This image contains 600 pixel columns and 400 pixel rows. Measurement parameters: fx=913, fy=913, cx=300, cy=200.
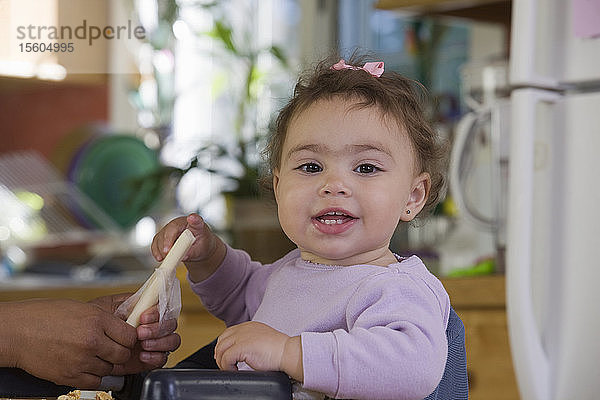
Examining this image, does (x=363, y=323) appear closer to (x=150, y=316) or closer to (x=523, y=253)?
(x=150, y=316)

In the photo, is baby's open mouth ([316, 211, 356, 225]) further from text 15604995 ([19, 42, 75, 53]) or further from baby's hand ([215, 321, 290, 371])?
text 15604995 ([19, 42, 75, 53])

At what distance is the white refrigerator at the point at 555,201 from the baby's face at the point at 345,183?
1.73 ft

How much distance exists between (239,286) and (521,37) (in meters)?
0.64

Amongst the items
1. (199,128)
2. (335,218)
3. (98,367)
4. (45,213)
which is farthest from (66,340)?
(199,128)

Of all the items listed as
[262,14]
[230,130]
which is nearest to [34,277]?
[230,130]

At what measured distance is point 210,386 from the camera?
2.37 feet

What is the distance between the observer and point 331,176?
3.06 feet

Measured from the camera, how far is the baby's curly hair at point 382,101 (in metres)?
0.98

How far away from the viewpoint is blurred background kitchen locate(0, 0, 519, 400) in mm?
1378

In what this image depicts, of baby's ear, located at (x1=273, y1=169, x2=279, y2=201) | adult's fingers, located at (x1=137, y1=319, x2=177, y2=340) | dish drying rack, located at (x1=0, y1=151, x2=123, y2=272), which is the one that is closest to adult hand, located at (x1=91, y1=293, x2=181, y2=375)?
adult's fingers, located at (x1=137, y1=319, x2=177, y2=340)

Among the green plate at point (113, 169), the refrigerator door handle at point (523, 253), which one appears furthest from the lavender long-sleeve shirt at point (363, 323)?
the green plate at point (113, 169)

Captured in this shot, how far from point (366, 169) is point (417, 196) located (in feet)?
0.34

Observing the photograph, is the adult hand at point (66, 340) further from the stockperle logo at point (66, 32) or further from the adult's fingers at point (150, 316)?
the stockperle logo at point (66, 32)

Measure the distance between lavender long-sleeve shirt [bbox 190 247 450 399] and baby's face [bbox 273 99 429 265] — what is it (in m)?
0.03
